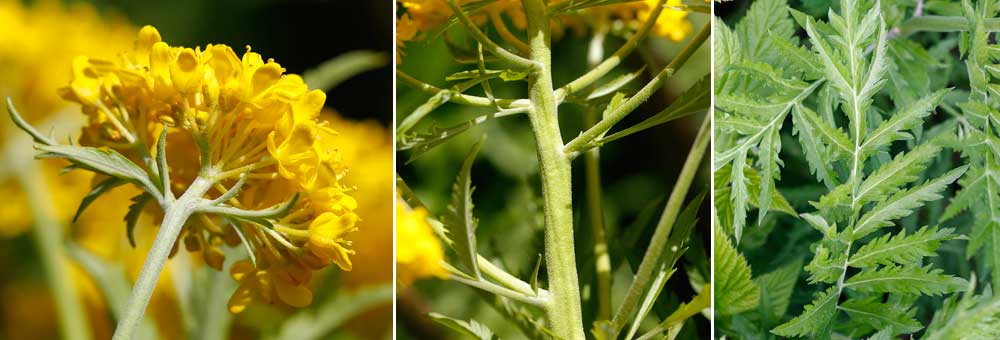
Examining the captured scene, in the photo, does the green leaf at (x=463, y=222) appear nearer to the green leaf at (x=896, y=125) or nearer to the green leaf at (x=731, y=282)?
the green leaf at (x=731, y=282)

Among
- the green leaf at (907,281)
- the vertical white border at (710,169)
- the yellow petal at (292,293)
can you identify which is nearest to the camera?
the yellow petal at (292,293)

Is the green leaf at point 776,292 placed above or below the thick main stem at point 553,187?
below

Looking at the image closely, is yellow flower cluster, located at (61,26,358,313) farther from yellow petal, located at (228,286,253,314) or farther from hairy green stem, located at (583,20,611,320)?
hairy green stem, located at (583,20,611,320)

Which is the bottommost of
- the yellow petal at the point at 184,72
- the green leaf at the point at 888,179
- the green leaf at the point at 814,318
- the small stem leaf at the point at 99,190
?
the green leaf at the point at 814,318

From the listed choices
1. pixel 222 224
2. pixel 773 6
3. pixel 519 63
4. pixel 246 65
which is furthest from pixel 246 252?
pixel 773 6

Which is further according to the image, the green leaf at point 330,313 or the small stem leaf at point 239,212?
the green leaf at point 330,313

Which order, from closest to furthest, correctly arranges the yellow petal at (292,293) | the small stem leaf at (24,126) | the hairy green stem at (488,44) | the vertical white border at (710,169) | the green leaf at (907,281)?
the small stem leaf at (24,126)
the yellow petal at (292,293)
the hairy green stem at (488,44)
the vertical white border at (710,169)
the green leaf at (907,281)

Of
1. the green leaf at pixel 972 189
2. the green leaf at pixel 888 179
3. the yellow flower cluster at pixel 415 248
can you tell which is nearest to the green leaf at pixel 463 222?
the yellow flower cluster at pixel 415 248
